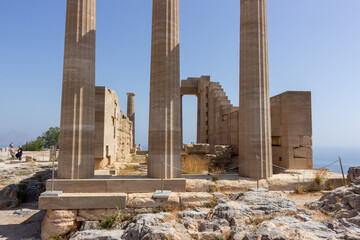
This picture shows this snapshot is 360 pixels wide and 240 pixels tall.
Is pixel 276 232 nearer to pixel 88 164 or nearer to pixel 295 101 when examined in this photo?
pixel 88 164

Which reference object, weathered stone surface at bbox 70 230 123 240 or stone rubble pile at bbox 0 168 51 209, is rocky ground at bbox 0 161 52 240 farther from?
weathered stone surface at bbox 70 230 123 240

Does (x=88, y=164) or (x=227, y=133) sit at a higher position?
(x=227, y=133)

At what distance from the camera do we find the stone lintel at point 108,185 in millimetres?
7969

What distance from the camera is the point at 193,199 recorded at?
789 cm

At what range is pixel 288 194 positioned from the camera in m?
8.67

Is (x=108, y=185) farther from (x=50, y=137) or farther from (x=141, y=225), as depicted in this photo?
(x=50, y=137)

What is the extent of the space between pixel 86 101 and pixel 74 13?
3.25 meters

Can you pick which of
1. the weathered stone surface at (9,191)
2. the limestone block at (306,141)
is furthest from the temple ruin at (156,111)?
the weathered stone surface at (9,191)

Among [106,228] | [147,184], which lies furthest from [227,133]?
[106,228]

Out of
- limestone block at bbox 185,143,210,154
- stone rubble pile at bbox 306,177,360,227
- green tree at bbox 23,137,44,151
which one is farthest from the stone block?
green tree at bbox 23,137,44,151

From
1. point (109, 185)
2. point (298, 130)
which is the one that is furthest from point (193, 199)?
point (298, 130)

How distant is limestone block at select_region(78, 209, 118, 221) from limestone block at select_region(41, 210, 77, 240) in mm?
293

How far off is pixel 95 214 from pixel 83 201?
1.82 ft

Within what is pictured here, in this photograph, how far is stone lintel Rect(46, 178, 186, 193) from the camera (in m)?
7.97
